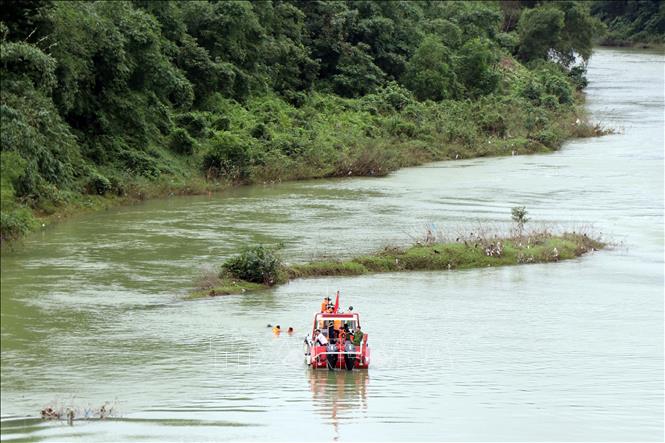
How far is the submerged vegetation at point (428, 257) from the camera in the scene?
3147 cm

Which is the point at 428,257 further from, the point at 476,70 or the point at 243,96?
the point at 476,70

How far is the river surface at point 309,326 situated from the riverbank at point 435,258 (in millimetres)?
484

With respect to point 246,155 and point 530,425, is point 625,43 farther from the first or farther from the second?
point 530,425

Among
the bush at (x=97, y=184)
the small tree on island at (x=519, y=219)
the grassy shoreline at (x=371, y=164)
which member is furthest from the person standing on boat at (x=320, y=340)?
the bush at (x=97, y=184)

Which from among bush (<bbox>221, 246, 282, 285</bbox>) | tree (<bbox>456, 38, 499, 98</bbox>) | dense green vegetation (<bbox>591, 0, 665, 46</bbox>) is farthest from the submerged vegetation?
dense green vegetation (<bbox>591, 0, 665, 46</bbox>)

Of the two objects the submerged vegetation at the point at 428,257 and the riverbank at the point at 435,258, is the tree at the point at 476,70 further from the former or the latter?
the riverbank at the point at 435,258

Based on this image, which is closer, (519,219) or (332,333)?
(332,333)

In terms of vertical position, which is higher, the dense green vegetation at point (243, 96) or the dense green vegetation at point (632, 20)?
the dense green vegetation at point (632, 20)

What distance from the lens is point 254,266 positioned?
31.4 meters

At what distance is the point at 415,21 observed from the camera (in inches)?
2763

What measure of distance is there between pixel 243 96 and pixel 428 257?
21152mm

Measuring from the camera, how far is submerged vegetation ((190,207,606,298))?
3147 cm

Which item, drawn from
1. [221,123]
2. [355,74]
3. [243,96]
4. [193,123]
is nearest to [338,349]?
[193,123]

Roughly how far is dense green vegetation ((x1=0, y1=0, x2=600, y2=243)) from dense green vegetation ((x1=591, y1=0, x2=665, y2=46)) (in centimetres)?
3013
